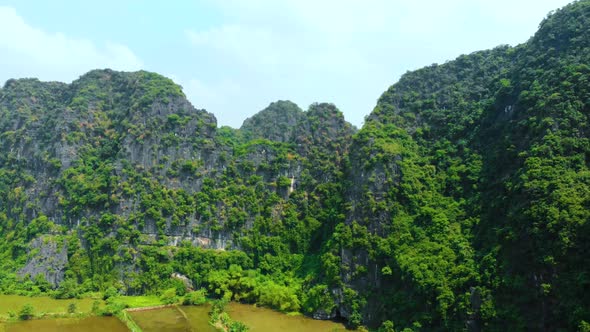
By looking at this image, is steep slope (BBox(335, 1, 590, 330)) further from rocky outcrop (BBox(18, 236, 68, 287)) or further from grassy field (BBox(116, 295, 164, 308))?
rocky outcrop (BBox(18, 236, 68, 287))

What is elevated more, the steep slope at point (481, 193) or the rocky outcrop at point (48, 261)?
the steep slope at point (481, 193)

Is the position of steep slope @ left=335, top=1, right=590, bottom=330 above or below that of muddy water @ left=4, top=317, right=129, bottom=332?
above

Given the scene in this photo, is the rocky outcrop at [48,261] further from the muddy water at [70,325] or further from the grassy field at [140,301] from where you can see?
the muddy water at [70,325]

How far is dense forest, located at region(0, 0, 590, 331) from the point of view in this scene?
22719 mm

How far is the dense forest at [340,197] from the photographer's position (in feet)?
74.5

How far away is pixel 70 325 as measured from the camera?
26.2 metres

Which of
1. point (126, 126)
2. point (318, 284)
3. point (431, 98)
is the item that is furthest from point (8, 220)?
point (431, 98)

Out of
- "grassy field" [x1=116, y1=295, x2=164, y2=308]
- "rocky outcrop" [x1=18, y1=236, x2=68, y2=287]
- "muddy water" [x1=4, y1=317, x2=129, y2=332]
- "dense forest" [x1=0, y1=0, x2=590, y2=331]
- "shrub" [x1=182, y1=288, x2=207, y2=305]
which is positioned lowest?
"muddy water" [x1=4, y1=317, x2=129, y2=332]

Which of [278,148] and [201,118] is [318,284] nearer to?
[278,148]

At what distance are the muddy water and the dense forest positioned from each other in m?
5.05

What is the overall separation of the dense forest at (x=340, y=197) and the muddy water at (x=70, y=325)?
5048 mm

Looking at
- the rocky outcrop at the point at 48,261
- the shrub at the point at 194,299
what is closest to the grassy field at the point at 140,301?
the shrub at the point at 194,299

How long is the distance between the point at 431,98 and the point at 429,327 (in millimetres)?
20630

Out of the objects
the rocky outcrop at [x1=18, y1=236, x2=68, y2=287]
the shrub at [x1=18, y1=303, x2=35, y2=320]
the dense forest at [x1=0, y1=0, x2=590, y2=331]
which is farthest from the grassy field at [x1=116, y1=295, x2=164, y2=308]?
the rocky outcrop at [x1=18, y1=236, x2=68, y2=287]
